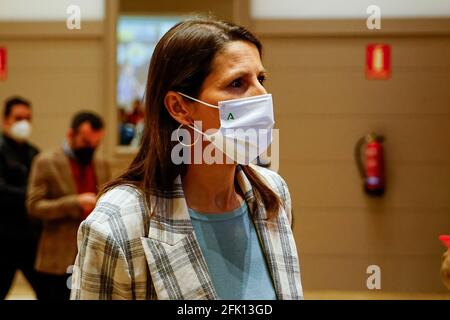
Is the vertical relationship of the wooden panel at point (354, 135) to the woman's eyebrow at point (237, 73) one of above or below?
below

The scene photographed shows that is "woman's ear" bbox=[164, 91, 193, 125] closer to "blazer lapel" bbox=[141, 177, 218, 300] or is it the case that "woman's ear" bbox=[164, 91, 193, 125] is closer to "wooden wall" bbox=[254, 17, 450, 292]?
"blazer lapel" bbox=[141, 177, 218, 300]

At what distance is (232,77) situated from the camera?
3.70 feet

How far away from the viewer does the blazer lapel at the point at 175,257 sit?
107 centimetres

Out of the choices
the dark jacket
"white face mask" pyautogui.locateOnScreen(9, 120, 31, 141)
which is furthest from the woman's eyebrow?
"white face mask" pyautogui.locateOnScreen(9, 120, 31, 141)

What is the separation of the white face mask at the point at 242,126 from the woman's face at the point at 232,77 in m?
0.01

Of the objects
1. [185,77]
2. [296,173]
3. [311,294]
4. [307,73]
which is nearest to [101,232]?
[185,77]

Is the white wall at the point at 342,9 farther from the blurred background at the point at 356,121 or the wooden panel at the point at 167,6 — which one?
the wooden panel at the point at 167,6

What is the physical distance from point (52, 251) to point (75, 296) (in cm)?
197

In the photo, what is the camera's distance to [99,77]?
13.4 ft


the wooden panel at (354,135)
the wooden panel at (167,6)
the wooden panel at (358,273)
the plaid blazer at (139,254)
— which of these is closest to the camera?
the plaid blazer at (139,254)

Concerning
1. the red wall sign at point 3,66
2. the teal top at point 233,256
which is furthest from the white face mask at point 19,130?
the teal top at point 233,256

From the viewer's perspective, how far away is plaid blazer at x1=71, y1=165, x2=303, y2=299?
1.04 meters

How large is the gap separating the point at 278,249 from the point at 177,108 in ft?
0.99
